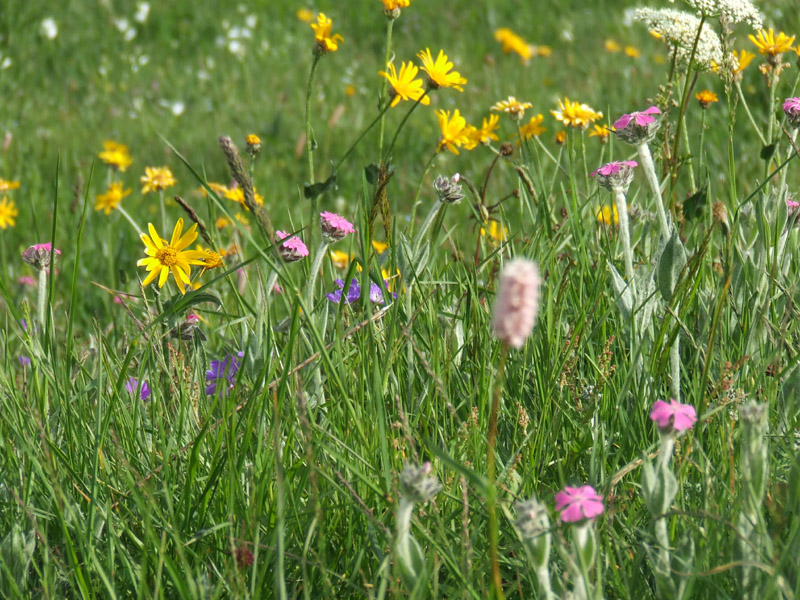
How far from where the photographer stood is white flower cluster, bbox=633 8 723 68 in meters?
1.88

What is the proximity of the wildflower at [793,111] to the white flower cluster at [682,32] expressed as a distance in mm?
267

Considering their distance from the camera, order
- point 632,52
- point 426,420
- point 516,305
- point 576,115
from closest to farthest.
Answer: point 516,305, point 426,420, point 576,115, point 632,52

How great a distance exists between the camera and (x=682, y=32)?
1887mm

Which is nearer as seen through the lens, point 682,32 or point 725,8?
point 725,8

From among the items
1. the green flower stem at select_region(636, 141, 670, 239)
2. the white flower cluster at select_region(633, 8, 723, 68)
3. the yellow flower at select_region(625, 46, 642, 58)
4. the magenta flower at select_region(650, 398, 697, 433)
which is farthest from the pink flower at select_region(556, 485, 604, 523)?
the yellow flower at select_region(625, 46, 642, 58)

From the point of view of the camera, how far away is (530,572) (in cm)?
109

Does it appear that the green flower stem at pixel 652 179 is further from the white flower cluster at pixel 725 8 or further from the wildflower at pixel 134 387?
the wildflower at pixel 134 387

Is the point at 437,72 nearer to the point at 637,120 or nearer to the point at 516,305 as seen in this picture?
the point at 637,120

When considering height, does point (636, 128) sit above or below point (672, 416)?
above

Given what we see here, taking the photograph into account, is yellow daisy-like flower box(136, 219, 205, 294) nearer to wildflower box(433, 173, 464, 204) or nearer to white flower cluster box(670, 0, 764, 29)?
wildflower box(433, 173, 464, 204)

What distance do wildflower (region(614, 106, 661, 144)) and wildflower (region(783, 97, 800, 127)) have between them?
1.17 feet

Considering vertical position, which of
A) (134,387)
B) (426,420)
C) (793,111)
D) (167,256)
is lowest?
(134,387)

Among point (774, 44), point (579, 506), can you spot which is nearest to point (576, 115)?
point (774, 44)

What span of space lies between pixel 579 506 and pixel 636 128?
2.68 feet
